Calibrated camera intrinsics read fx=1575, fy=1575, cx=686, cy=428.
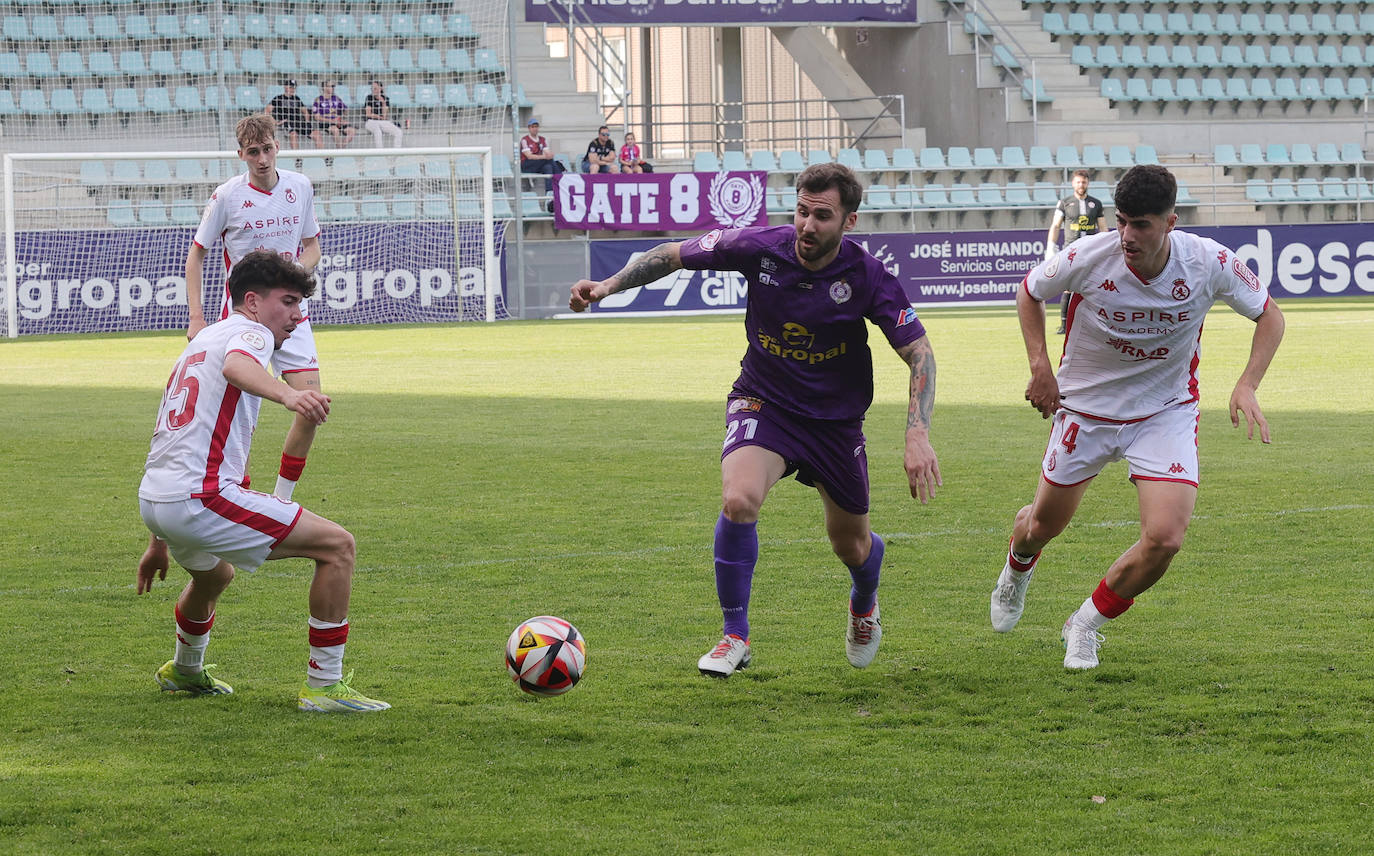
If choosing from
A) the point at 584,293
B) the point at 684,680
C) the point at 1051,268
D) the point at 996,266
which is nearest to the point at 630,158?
the point at 996,266

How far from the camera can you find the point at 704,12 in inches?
1277

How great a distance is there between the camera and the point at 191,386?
4.85 m

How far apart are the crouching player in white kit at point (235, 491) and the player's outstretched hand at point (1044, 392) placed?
2.39 m

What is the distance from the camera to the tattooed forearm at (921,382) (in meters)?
5.19

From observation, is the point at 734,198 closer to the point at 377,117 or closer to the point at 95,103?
the point at 377,117

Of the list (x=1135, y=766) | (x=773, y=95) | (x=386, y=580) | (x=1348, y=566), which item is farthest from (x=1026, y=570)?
(x=773, y=95)

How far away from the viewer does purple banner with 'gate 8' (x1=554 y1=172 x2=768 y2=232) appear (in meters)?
27.6

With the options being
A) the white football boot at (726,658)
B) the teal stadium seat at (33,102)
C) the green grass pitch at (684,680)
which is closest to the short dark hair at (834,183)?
the white football boot at (726,658)

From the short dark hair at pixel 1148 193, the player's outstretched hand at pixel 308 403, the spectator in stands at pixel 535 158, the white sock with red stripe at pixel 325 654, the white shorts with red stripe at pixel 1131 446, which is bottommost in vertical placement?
the white sock with red stripe at pixel 325 654

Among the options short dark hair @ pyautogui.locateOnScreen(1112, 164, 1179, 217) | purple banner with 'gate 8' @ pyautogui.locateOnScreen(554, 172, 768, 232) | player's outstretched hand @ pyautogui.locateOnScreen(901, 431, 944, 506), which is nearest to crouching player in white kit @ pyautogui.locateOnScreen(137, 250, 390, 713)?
player's outstretched hand @ pyautogui.locateOnScreen(901, 431, 944, 506)

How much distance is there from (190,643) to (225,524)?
1.71 ft

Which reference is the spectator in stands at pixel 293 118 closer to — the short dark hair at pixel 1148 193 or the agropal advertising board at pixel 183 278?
the agropal advertising board at pixel 183 278

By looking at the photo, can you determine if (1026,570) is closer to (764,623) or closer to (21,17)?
(764,623)

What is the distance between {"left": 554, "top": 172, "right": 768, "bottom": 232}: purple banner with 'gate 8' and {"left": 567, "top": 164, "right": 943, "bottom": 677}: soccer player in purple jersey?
2192 centimetres
